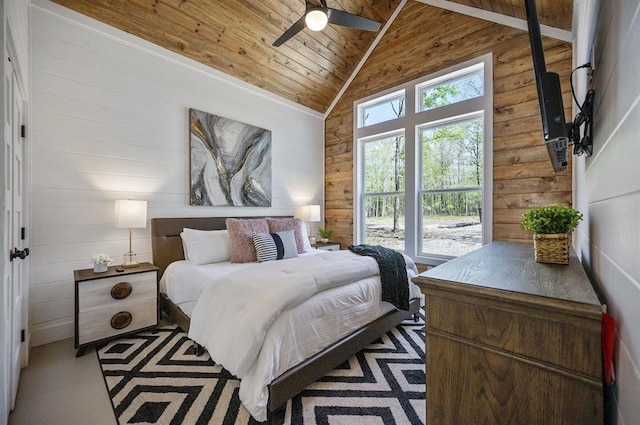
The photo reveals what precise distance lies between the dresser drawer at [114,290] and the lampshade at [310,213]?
248cm

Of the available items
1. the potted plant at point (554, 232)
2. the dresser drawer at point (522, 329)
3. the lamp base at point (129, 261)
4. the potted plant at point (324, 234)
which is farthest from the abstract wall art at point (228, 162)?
the potted plant at point (554, 232)

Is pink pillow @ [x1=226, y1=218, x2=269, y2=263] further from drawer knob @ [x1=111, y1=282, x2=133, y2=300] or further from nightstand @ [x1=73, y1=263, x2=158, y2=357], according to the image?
drawer knob @ [x1=111, y1=282, x2=133, y2=300]

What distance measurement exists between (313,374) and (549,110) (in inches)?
75.7

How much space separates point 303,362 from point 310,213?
3043 millimetres

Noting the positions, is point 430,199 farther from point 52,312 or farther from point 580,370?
point 52,312

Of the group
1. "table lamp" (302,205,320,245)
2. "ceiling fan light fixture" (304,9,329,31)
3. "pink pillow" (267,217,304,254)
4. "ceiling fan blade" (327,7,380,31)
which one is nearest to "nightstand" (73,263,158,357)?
"pink pillow" (267,217,304,254)

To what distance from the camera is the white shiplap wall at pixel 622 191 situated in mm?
571

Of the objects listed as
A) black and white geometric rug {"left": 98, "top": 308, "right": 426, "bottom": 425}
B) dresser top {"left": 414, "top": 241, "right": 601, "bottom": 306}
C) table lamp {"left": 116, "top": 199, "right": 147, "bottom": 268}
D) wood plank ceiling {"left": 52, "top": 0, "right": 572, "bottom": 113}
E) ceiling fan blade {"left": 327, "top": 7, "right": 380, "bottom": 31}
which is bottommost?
black and white geometric rug {"left": 98, "top": 308, "right": 426, "bottom": 425}

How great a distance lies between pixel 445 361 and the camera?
0.92 meters

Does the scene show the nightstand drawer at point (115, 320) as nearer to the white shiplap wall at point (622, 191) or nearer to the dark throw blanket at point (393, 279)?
the dark throw blanket at point (393, 279)

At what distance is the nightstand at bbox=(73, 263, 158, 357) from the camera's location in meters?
2.26

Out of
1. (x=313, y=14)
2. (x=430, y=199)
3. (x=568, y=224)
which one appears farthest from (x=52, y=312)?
(x=430, y=199)

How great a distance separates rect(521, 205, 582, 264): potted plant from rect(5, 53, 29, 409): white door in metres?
2.63

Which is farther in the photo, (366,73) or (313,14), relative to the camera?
(366,73)
